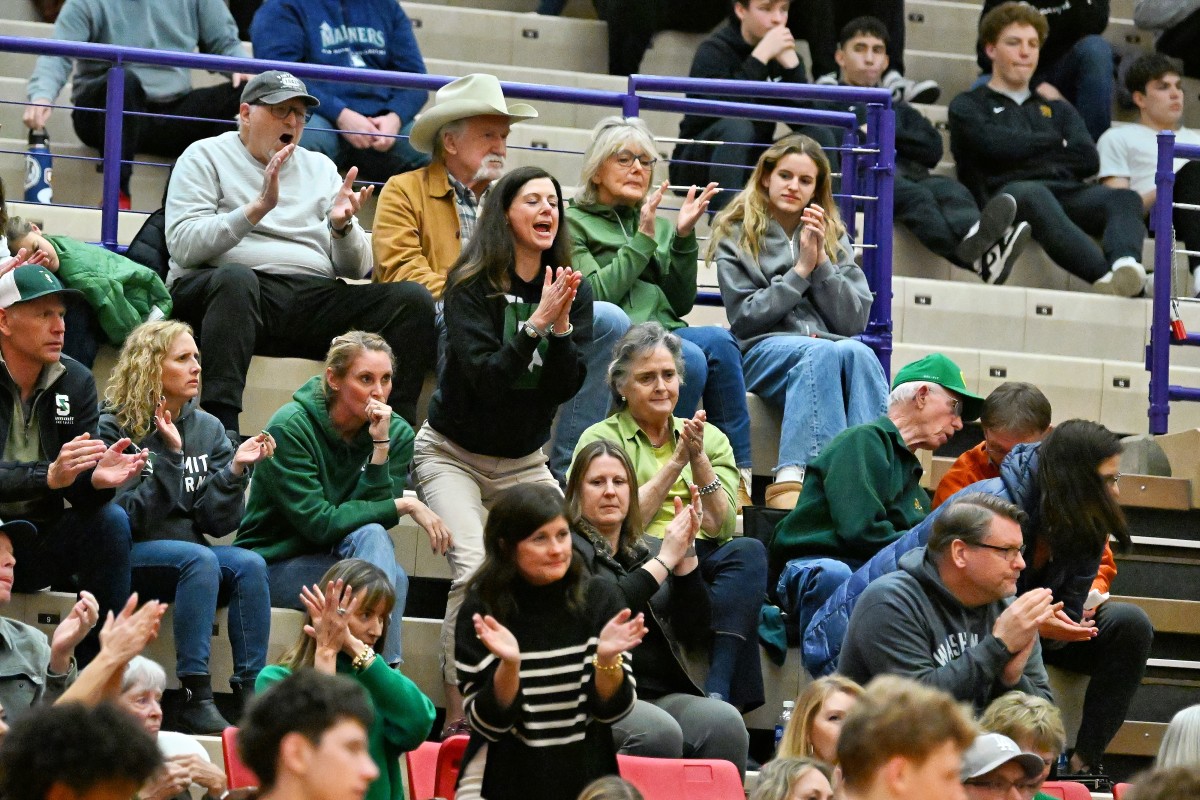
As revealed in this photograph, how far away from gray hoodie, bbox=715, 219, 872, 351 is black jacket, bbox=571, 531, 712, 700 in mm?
1473

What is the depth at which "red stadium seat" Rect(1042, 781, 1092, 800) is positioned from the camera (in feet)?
20.3

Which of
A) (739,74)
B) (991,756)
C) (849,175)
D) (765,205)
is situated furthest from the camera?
(739,74)

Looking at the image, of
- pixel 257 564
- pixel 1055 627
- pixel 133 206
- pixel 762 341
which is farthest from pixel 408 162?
pixel 1055 627

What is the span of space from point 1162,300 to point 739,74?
7.96 feet

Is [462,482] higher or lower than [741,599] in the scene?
higher

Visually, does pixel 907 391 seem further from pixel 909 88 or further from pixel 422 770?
pixel 909 88

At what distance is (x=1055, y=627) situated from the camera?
21.0 feet

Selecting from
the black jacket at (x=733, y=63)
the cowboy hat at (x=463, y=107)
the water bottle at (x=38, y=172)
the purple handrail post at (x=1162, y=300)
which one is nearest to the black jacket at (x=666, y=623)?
the cowboy hat at (x=463, y=107)

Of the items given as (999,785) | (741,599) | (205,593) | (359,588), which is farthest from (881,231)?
(999,785)

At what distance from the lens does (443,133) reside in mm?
7637

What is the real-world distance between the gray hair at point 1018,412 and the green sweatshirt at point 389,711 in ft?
8.57

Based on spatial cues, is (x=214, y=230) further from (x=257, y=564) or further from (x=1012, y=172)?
(x=1012, y=172)

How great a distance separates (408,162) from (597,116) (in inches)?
72.4

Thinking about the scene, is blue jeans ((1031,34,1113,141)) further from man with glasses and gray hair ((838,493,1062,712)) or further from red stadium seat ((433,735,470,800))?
red stadium seat ((433,735,470,800))
